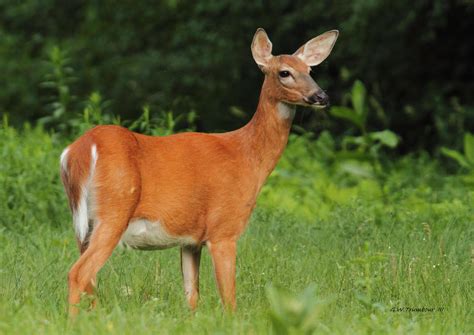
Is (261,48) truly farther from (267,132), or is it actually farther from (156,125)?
(156,125)

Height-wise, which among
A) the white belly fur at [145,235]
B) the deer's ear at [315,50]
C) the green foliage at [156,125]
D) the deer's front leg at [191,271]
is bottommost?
the green foliage at [156,125]

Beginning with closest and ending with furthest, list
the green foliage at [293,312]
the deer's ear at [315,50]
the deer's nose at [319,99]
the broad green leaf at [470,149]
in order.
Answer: the green foliage at [293,312]
the deer's nose at [319,99]
the deer's ear at [315,50]
the broad green leaf at [470,149]

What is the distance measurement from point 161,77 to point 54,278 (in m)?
8.74

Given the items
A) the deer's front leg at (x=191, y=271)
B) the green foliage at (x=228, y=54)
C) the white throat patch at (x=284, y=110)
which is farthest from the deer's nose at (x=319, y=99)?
the green foliage at (x=228, y=54)

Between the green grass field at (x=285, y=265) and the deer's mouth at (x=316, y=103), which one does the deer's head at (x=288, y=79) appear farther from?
the green grass field at (x=285, y=265)

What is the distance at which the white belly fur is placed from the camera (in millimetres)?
5742

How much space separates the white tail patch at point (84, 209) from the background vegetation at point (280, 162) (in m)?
0.37

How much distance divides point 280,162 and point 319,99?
16.5ft

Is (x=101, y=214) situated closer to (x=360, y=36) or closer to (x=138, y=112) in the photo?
(x=360, y=36)

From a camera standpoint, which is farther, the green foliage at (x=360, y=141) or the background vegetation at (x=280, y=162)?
the green foliage at (x=360, y=141)

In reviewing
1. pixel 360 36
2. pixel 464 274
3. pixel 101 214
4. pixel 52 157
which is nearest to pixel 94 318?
pixel 101 214

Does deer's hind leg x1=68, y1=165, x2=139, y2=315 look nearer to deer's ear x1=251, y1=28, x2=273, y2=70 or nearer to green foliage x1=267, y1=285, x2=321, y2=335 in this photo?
deer's ear x1=251, y1=28, x2=273, y2=70

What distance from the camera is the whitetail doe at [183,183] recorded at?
18.5ft

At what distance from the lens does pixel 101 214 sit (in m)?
5.65
